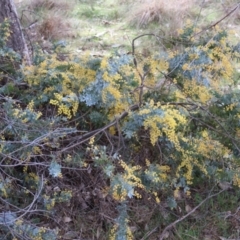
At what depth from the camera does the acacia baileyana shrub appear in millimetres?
2783

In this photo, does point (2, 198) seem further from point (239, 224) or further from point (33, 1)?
point (33, 1)

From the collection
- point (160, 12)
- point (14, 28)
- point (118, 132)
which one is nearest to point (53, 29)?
point (160, 12)

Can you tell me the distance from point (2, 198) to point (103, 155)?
2.03ft

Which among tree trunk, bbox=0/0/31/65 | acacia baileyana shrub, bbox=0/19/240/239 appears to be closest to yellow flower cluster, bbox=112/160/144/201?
acacia baileyana shrub, bbox=0/19/240/239

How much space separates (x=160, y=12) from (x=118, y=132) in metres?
3.63

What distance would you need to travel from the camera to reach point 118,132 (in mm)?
3035

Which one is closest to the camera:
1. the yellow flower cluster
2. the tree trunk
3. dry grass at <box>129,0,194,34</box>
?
the yellow flower cluster

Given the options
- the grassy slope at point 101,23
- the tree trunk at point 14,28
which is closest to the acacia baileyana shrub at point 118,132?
the tree trunk at point 14,28

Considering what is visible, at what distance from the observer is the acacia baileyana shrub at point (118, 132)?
9.13 feet

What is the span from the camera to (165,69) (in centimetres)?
328

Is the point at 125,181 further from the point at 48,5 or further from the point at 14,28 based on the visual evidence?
the point at 48,5

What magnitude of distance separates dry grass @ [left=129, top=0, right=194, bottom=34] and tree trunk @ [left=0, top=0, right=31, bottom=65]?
2.55 metres

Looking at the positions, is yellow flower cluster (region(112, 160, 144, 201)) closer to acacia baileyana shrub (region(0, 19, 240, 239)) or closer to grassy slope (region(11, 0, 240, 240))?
acacia baileyana shrub (region(0, 19, 240, 239))

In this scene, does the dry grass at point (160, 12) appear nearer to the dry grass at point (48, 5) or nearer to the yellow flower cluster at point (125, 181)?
the dry grass at point (48, 5)
